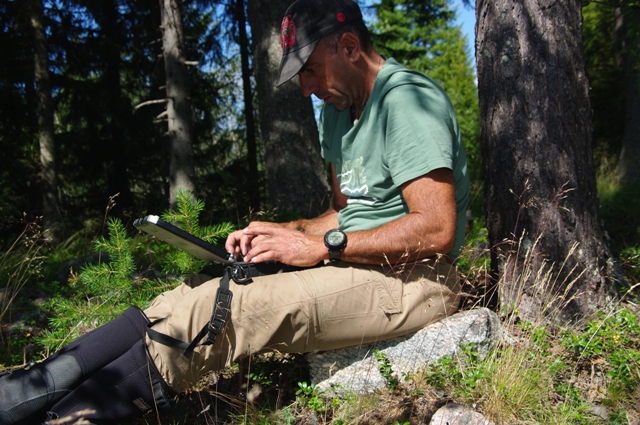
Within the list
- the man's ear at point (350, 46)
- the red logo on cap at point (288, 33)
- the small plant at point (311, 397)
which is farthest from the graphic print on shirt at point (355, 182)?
the small plant at point (311, 397)

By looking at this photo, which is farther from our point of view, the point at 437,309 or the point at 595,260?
the point at 595,260

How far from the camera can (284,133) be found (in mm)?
6328

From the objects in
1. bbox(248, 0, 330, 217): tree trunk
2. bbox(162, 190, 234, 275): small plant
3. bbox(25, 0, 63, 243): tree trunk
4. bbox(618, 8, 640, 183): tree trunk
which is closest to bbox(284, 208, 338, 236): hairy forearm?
bbox(162, 190, 234, 275): small plant

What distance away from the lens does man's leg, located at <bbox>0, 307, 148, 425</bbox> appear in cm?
217

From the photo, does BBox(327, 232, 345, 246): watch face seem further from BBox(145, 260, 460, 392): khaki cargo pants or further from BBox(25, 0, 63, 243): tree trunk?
BBox(25, 0, 63, 243): tree trunk

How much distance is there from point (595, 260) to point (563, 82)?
3.40 ft

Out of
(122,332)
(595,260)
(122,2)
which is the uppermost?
(122,2)

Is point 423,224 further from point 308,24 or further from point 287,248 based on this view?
point 308,24

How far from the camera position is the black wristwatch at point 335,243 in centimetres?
259

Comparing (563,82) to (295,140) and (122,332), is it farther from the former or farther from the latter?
(295,140)

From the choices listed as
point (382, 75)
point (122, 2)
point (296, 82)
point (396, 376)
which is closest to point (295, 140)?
point (296, 82)

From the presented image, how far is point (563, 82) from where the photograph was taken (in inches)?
123

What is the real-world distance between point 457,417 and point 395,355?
444mm

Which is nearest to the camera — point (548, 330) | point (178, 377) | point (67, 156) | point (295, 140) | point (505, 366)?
point (178, 377)
